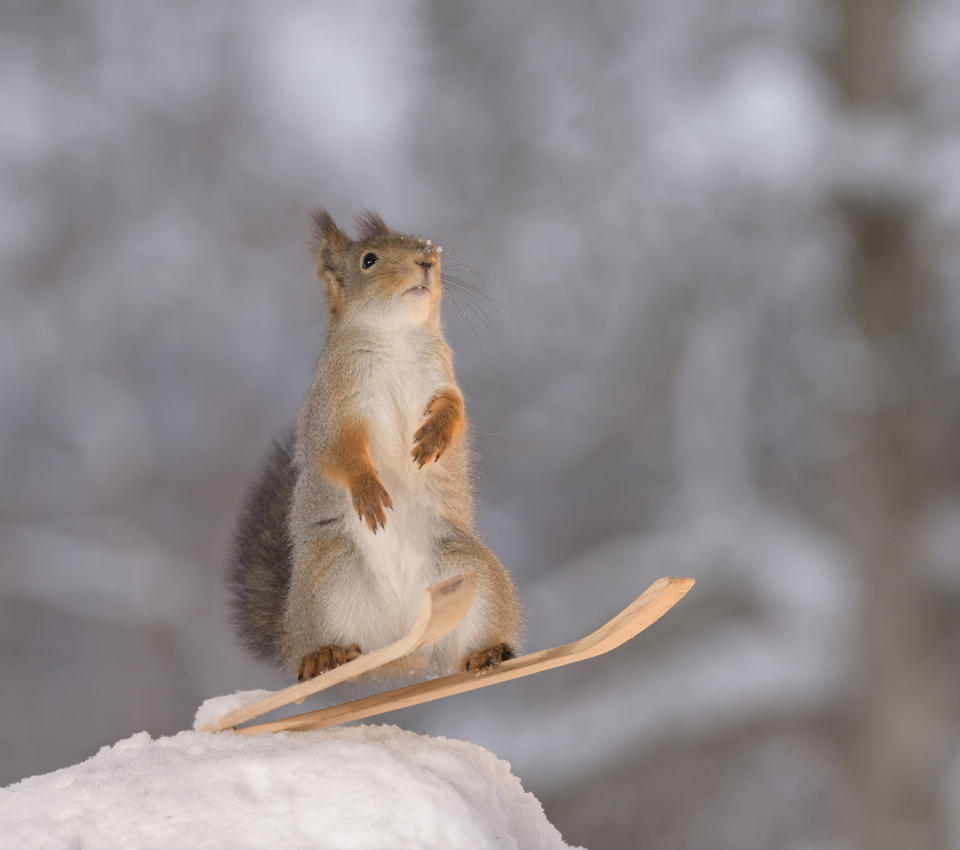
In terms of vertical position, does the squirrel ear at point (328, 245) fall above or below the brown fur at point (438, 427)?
above

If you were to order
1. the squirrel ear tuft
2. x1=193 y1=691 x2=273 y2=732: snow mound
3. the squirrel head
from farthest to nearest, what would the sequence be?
the squirrel ear tuft < the squirrel head < x1=193 y1=691 x2=273 y2=732: snow mound

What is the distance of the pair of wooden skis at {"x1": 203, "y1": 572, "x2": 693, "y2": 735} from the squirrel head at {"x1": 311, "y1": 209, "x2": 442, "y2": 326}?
0.41 m

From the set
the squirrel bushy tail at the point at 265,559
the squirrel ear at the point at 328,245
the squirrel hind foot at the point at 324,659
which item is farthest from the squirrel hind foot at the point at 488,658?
the squirrel ear at the point at 328,245

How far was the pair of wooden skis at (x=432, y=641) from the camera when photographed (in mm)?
845

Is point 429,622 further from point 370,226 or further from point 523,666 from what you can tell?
point 370,226

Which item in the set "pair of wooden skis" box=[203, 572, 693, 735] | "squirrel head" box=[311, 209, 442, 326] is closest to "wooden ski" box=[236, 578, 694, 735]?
"pair of wooden skis" box=[203, 572, 693, 735]

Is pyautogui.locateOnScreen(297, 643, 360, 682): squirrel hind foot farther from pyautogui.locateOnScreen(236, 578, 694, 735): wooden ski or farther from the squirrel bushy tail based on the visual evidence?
the squirrel bushy tail

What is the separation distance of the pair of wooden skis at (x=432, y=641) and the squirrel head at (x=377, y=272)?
413 millimetres

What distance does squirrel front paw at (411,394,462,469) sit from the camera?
1118mm

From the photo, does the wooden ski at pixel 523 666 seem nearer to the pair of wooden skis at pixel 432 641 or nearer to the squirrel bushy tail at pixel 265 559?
the pair of wooden skis at pixel 432 641

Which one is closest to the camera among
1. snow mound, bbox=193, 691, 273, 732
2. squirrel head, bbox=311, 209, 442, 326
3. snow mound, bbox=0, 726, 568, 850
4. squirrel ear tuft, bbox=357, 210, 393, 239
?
snow mound, bbox=0, 726, 568, 850

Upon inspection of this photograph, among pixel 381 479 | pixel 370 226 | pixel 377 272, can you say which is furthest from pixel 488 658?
pixel 370 226

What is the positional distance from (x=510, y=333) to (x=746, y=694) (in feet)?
3.30

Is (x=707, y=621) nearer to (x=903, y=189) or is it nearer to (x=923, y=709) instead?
(x=923, y=709)
